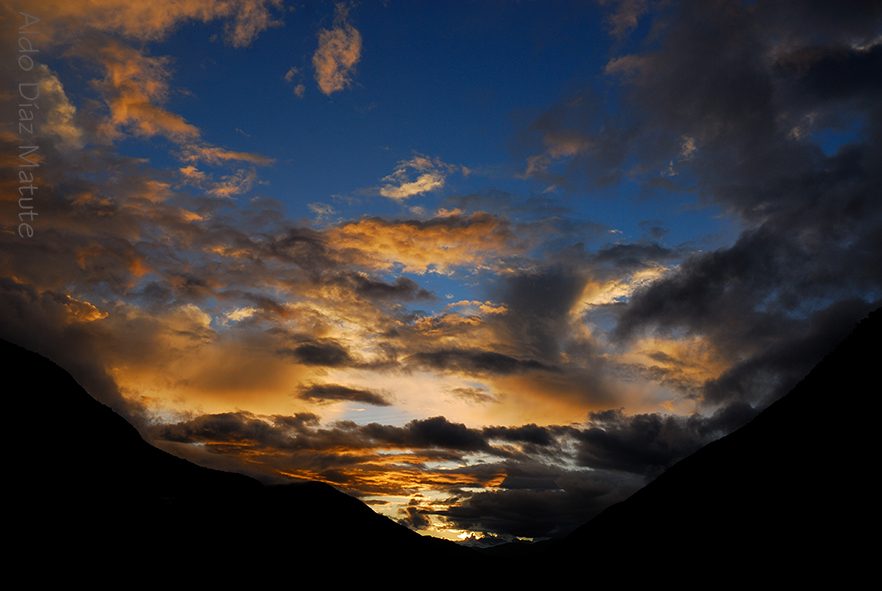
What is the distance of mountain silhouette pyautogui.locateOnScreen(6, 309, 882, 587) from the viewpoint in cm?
5819

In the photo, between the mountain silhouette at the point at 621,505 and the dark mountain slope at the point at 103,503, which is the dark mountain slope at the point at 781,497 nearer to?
the mountain silhouette at the point at 621,505

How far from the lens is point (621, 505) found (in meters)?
122

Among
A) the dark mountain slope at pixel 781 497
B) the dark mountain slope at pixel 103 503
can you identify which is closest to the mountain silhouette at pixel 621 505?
the dark mountain slope at pixel 781 497

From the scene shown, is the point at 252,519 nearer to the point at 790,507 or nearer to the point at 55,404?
the point at 55,404

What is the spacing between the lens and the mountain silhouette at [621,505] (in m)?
58.2

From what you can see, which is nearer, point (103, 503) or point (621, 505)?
point (621, 505)

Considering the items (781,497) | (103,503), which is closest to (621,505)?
(781,497)

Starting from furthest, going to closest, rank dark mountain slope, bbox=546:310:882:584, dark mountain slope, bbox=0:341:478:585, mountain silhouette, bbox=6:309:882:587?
dark mountain slope, bbox=0:341:478:585 < mountain silhouette, bbox=6:309:882:587 < dark mountain slope, bbox=546:310:882:584

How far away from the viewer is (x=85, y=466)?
441ft

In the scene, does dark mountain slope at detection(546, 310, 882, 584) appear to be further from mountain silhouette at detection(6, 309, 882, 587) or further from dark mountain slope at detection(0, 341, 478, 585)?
dark mountain slope at detection(0, 341, 478, 585)

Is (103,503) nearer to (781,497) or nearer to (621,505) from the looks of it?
(621,505)

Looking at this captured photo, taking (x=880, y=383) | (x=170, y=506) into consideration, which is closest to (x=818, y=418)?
(x=880, y=383)

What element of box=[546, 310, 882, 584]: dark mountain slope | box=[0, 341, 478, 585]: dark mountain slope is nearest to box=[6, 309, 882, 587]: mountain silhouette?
box=[546, 310, 882, 584]: dark mountain slope

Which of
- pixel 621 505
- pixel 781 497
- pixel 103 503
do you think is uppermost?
pixel 781 497
